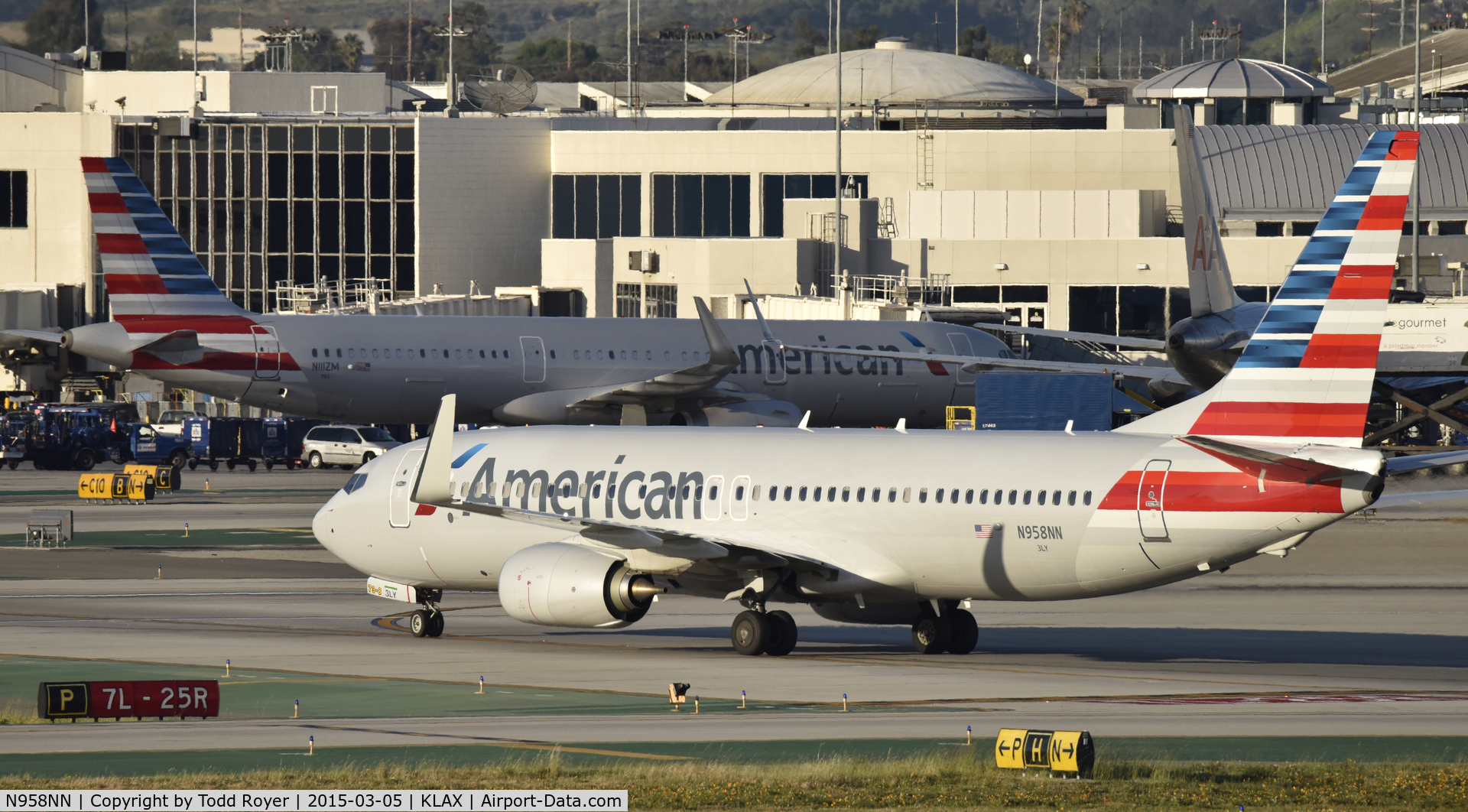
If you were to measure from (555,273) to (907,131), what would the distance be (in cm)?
1869

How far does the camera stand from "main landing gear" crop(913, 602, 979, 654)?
27.8m

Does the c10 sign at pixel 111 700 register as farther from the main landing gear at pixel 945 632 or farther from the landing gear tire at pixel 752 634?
the main landing gear at pixel 945 632

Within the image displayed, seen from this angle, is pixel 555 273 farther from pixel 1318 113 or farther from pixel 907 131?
pixel 1318 113

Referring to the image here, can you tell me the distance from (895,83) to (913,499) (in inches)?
3315

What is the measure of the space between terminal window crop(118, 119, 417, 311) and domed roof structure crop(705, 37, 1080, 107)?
2727cm

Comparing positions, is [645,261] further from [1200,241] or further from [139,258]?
[1200,241]

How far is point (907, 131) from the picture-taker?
9094 cm

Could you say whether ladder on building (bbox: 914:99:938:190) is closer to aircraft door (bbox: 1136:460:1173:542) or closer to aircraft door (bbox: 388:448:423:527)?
aircraft door (bbox: 388:448:423:527)

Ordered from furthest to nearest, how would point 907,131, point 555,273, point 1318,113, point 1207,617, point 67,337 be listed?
point 1318,113 → point 907,131 → point 555,273 → point 67,337 → point 1207,617

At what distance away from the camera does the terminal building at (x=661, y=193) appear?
3172 inches

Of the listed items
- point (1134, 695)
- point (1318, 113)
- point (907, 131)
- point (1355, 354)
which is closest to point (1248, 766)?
point (1134, 695)

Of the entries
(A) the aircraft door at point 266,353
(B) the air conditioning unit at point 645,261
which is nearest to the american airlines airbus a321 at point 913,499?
(A) the aircraft door at point 266,353

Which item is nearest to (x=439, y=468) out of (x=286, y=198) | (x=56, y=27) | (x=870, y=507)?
(x=870, y=507)

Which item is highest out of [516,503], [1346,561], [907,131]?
[907,131]
